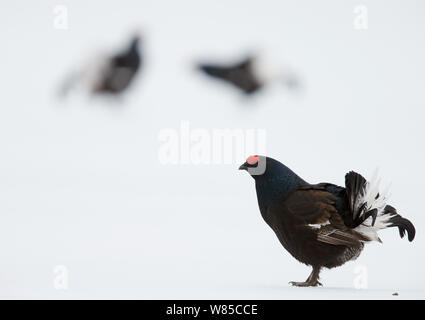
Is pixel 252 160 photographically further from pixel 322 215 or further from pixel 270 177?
pixel 322 215

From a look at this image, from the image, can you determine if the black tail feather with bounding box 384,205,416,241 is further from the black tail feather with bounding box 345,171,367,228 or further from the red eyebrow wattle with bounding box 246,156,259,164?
the red eyebrow wattle with bounding box 246,156,259,164

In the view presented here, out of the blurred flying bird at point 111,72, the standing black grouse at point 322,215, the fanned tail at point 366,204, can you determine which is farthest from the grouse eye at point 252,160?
the blurred flying bird at point 111,72

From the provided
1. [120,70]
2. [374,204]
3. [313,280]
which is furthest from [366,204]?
[120,70]

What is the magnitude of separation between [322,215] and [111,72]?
147 centimetres

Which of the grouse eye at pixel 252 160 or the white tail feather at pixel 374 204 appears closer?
the white tail feather at pixel 374 204

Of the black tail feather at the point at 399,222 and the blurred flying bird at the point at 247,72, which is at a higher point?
the blurred flying bird at the point at 247,72

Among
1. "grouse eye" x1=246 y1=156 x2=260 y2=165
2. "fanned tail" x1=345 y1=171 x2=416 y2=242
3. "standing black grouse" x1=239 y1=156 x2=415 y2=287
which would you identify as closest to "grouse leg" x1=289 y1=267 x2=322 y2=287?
Result: "standing black grouse" x1=239 y1=156 x2=415 y2=287

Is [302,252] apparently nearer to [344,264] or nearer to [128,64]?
[344,264]

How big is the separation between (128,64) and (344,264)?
1.44 m

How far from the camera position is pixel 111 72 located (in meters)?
2.88

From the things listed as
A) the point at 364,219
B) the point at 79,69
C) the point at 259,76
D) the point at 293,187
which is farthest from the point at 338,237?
the point at 79,69

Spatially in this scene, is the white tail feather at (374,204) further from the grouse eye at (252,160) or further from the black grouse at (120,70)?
the black grouse at (120,70)

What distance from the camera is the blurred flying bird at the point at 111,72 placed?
8.98ft

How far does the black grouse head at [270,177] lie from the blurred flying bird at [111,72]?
41.9 inches
